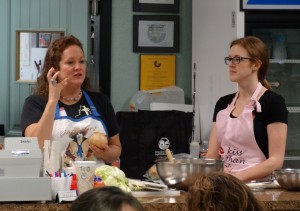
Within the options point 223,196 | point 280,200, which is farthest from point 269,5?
point 223,196

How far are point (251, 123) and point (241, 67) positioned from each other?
0.95 ft

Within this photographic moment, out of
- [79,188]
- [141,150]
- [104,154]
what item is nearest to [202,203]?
[79,188]

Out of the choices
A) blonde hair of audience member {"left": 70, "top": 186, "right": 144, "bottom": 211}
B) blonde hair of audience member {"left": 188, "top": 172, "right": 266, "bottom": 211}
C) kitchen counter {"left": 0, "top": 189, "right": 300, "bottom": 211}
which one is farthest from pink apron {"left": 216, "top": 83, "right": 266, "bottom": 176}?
blonde hair of audience member {"left": 70, "top": 186, "right": 144, "bottom": 211}

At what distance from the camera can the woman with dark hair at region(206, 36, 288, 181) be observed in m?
3.30

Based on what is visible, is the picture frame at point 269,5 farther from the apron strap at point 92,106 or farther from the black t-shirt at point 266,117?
the apron strap at point 92,106

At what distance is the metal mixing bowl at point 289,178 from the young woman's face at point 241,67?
603 millimetres

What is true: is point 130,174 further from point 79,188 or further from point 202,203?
point 202,203

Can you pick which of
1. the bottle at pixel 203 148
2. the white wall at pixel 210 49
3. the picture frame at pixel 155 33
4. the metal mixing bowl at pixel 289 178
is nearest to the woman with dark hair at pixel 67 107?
the metal mixing bowl at pixel 289 178

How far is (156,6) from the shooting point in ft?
17.9

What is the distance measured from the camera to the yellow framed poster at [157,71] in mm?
5445

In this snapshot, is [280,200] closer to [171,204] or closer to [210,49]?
[171,204]

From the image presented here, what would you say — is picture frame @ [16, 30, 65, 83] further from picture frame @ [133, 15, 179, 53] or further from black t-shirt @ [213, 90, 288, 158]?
black t-shirt @ [213, 90, 288, 158]

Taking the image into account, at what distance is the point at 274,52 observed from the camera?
511cm

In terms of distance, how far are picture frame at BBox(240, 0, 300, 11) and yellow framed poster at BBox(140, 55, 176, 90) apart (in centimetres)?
104
